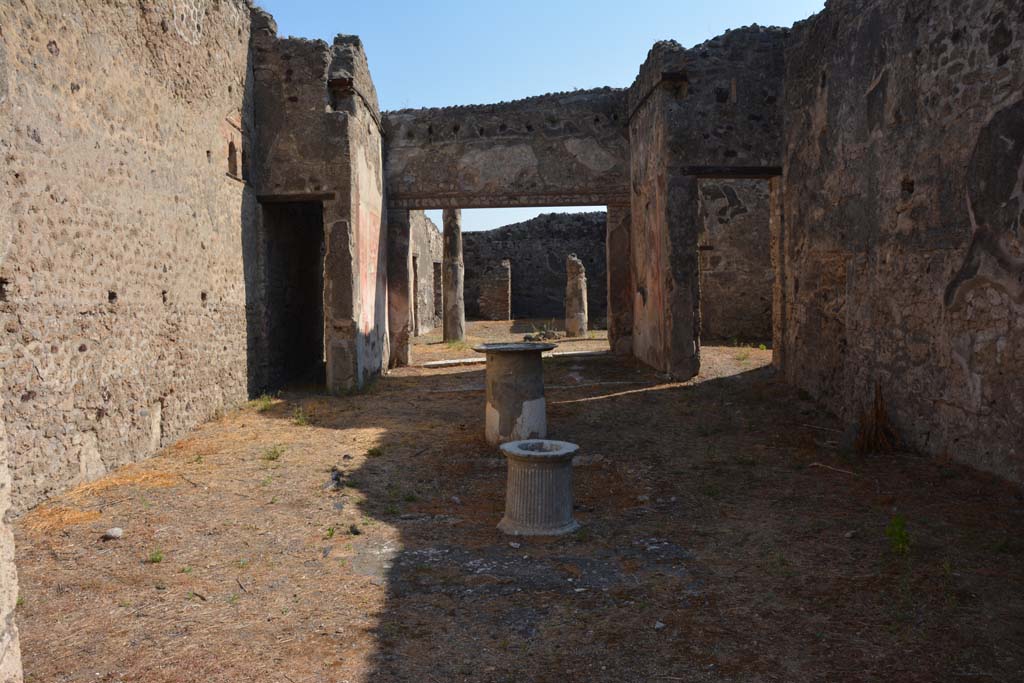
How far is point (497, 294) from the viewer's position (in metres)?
25.1

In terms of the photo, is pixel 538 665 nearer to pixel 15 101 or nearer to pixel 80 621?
pixel 80 621

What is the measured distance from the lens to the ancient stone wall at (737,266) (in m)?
14.8

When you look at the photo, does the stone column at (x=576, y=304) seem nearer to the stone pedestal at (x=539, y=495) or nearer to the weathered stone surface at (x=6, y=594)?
the stone pedestal at (x=539, y=495)

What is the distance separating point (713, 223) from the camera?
1501cm

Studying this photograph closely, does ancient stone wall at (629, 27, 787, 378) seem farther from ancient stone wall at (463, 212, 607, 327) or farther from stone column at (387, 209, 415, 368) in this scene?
ancient stone wall at (463, 212, 607, 327)

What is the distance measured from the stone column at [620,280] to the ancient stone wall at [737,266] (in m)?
2.60

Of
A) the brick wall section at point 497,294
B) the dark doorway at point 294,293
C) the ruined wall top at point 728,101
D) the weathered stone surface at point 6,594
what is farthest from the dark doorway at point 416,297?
the weathered stone surface at point 6,594

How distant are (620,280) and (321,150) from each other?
538 cm

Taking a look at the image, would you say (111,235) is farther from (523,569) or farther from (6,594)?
(6,594)

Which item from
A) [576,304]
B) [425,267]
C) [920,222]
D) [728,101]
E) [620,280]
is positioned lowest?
[576,304]

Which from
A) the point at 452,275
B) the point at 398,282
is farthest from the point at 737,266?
the point at 398,282

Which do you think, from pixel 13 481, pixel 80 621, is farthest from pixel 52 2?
pixel 80 621

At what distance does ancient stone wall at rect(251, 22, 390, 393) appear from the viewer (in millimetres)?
9766

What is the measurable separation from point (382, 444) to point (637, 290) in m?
5.90
